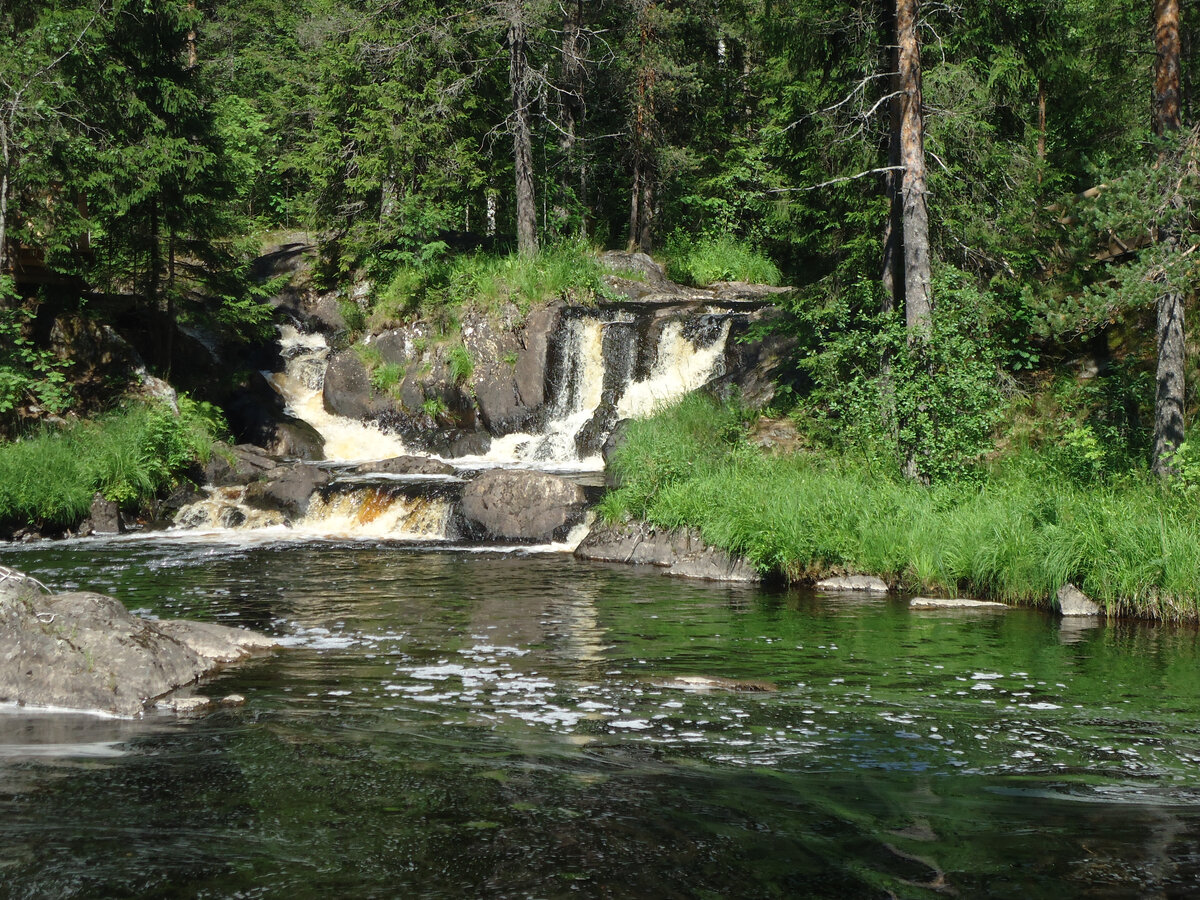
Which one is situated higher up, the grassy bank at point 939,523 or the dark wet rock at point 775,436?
the dark wet rock at point 775,436

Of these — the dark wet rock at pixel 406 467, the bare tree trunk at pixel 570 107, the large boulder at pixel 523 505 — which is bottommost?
the large boulder at pixel 523 505

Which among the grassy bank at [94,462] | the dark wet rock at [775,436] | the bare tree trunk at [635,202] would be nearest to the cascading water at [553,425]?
the grassy bank at [94,462]

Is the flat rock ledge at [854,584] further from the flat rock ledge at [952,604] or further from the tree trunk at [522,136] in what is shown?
the tree trunk at [522,136]

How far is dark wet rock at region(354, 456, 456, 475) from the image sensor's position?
19.9 metres

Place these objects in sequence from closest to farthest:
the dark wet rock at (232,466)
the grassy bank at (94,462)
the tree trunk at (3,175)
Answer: the grassy bank at (94,462)
the tree trunk at (3,175)
the dark wet rock at (232,466)

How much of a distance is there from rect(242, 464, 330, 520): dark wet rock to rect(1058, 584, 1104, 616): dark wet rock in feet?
40.4

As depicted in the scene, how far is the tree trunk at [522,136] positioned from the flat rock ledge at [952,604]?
56.1 ft

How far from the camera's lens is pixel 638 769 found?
5.91 m

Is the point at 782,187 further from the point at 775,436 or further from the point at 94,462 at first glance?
the point at 94,462

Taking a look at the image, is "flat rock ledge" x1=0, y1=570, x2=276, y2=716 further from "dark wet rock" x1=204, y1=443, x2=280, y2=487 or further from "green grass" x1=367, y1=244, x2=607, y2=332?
"green grass" x1=367, y1=244, x2=607, y2=332

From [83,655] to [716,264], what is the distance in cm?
2528

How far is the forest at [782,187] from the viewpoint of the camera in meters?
13.6

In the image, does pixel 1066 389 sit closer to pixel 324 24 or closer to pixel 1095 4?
pixel 1095 4

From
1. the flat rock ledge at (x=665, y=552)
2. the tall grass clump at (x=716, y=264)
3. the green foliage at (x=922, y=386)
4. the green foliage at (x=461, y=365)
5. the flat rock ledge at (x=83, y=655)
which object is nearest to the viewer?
the flat rock ledge at (x=83, y=655)
